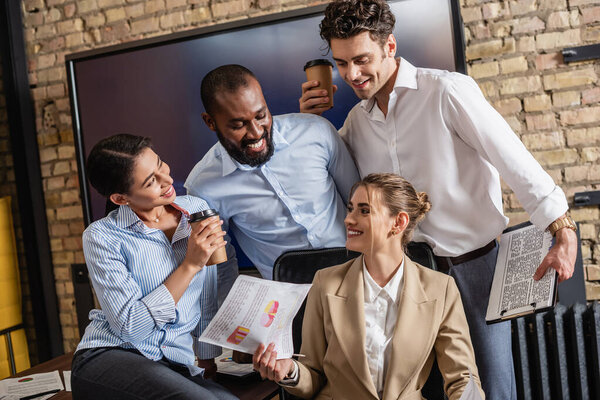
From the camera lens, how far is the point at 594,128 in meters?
2.18

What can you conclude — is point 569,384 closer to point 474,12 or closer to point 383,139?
point 383,139

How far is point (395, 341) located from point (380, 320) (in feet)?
0.28

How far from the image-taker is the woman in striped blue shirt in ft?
4.87

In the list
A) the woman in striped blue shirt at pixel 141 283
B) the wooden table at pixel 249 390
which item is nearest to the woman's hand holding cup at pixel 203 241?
the woman in striped blue shirt at pixel 141 283

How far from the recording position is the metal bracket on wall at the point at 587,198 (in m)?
2.17

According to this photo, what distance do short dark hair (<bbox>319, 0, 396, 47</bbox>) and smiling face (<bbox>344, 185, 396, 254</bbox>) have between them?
47 cm

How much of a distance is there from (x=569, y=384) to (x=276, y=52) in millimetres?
1931

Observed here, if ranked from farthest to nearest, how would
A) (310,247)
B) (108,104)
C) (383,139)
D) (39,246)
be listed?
1. (39,246)
2. (108,104)
3. (310,247)
4. (383,139)

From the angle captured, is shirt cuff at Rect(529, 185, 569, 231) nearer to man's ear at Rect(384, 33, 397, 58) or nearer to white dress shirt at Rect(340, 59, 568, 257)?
white dress shirt at Rect(340, 59, 568, 257)

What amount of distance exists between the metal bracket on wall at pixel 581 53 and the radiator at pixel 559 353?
99cm

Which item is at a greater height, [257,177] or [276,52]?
[276,52]

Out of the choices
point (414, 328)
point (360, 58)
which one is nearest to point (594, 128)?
point (360, 58)

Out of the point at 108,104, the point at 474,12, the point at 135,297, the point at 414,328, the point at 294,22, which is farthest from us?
the point at 108,104

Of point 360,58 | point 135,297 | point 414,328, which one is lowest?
point 414,328
